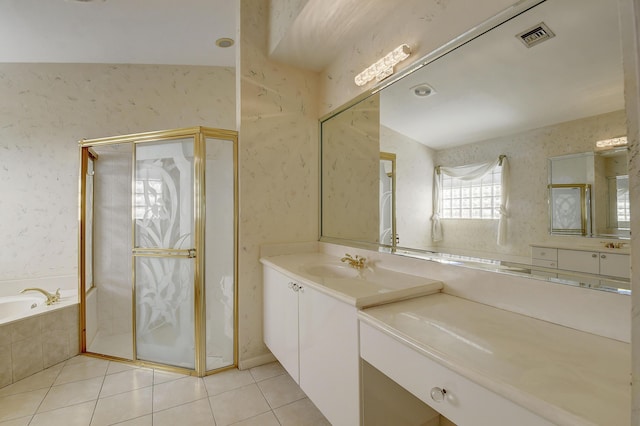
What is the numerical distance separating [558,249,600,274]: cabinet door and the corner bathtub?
3241 millimetres

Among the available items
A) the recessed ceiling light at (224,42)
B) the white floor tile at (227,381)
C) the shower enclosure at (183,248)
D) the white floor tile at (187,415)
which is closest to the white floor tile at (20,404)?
the shower enclosure at (183,248)

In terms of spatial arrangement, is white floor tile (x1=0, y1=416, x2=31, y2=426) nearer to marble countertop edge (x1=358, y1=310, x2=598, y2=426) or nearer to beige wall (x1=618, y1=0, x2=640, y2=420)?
marble countertop edge (x1=358, y1=310, x2=598, y2=426)

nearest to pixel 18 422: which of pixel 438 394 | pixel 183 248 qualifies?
pixel 183 248

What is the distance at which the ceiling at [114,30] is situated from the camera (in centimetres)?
214

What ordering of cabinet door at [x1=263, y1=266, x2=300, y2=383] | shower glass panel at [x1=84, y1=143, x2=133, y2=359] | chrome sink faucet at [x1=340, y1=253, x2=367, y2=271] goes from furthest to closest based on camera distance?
shower glass panel at [x1=84, y1=143, x2=133, y2=359], chrome sink faucet at [x1=340, y1=253, x2=367, y2=271], cabinet door at [x1=263, y1=266, x2=300, y2=383]

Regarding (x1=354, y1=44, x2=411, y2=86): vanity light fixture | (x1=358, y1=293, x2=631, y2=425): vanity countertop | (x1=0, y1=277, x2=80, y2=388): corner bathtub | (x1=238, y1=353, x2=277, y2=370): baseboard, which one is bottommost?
(x1=238, y1=353, x2=277, y2=370): baseboard

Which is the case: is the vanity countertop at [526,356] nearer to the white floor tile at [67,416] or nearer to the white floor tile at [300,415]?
the white floor tile at [300,415]

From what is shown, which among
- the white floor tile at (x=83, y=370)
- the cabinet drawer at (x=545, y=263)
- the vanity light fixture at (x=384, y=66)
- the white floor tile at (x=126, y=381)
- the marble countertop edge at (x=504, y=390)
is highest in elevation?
the vanity light fixture at (x=384, y=66)

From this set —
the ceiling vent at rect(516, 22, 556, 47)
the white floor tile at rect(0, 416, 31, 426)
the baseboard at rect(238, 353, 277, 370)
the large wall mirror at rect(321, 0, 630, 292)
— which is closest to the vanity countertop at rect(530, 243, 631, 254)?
the large wall mirror at rect(321, 0, 630, 292)

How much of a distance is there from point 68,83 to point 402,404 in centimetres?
388

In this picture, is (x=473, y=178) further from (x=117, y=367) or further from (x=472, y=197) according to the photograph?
(x=117, y=367)

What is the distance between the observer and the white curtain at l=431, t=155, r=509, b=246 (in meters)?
1.16

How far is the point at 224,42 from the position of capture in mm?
2662

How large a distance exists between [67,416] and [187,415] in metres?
0.70
